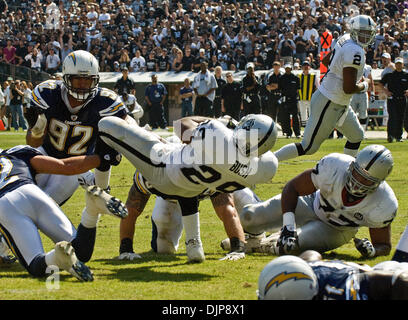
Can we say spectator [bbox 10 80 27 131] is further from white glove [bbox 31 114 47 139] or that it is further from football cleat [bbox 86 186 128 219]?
football cleat [bbox 86 186 128 219]

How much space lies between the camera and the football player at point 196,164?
190 inches

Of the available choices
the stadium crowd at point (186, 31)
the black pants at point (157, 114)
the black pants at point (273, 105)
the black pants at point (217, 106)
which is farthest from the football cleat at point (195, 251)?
the black pants at point (217, 106)

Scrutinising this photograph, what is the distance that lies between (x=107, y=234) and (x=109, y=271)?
1644mm

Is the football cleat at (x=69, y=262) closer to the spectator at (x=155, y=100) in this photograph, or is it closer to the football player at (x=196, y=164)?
the football player at (x=196, y=164)

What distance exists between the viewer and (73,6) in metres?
29.0

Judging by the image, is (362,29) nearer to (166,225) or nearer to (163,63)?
(166,225)

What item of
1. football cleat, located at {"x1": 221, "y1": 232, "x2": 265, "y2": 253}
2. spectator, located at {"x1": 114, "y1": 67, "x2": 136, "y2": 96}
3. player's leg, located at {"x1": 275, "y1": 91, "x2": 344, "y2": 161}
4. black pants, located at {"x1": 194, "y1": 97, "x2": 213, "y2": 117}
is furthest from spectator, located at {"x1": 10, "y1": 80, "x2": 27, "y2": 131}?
football cleat, located at {"x1": 221, "y1": 232, "x2": 265, "y2": 253}

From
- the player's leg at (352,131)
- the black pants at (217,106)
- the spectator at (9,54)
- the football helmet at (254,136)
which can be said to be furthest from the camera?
the spectator at (9,54)

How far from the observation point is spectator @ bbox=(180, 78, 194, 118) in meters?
20.4

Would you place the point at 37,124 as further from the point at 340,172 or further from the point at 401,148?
the point at 401,148

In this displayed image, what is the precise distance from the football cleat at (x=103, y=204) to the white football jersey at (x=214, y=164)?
0.58 meters

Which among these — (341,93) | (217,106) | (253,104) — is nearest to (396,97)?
(253,104)

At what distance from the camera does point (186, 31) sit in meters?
24.8
